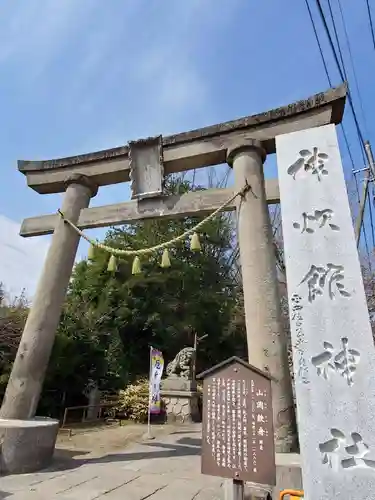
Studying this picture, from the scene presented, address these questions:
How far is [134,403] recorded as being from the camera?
10742 millimetres

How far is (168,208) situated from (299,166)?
3.15 meters

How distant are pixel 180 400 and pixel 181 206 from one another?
7.02 metres

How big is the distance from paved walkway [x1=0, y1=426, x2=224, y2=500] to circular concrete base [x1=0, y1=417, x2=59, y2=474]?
0.61ft

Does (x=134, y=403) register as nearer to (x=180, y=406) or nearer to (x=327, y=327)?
(x=180, y=406)

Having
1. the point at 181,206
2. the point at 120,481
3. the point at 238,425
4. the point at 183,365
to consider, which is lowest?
the point at 120,481

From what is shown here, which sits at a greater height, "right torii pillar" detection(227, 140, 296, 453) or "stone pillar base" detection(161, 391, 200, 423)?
"right torii pillar" detection(227, 140, 296, 453)

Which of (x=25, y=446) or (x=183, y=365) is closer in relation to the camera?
(x=25, y=446)

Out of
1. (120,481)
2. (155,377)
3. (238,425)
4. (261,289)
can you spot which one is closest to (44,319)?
(120,481)

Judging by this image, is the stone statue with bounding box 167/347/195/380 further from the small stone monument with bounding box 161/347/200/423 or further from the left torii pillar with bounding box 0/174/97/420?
the left torii pillar with bounding box 0/174/97/420

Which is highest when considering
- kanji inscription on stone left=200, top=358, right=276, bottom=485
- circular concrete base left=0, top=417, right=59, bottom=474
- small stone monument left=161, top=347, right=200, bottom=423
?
small stone monument left=161, top=347, right=200, bottom=423

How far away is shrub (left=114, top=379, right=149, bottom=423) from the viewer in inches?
412

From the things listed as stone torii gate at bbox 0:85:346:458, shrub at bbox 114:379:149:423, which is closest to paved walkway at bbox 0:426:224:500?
stone torii gate at bbox 0:85:346:458

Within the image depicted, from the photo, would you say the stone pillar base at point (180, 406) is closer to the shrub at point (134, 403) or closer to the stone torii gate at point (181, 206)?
the shrub at point (134, 403)

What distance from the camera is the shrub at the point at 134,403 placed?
10469 mm
